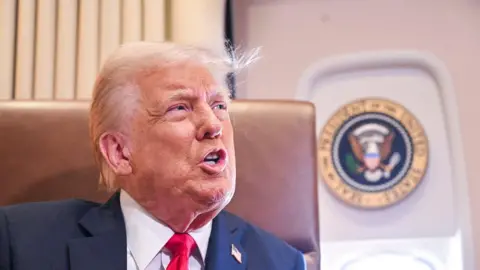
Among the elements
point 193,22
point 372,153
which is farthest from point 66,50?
point 372,153

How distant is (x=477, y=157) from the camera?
2188mm

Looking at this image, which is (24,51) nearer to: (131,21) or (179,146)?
(131,21)

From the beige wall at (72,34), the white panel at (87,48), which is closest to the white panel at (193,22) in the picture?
the beige wall at (72,34)

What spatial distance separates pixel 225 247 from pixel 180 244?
93 millimetres

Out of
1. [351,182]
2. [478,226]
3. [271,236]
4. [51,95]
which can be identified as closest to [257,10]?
[351,182]

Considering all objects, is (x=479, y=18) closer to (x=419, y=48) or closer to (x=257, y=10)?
(x=419, y=48)

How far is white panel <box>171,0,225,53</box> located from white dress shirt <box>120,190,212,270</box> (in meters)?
0.80

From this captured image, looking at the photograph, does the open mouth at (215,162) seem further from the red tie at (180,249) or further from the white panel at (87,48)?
the white panel at (87,48)

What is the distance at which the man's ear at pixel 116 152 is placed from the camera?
3.52ft

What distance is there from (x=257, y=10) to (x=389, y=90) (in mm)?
576

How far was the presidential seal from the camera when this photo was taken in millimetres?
2215

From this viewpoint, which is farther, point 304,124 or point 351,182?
point 351,182

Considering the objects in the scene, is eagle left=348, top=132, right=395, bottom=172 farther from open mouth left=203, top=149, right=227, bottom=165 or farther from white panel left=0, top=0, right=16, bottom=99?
open mouth left=203, top=149, right=227, bottom=165

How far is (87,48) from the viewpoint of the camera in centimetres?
182
